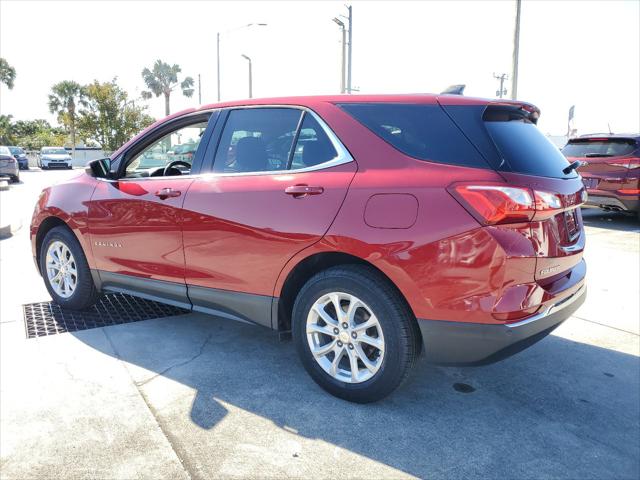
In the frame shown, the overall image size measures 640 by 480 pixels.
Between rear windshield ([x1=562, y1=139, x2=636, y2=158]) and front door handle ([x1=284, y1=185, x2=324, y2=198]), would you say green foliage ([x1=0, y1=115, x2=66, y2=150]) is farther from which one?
front door handle ([x1=284, y1=185, x2=324, y2=198])

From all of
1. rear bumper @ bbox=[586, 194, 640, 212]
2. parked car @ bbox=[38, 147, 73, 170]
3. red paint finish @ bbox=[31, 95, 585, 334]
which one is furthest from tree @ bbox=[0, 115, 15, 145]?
red paint finish @ bbox=[31, 95, 585, 334]

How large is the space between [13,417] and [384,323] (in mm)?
2072

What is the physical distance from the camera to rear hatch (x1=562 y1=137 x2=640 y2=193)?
30.4 ft

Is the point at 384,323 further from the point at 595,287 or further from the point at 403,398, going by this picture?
the point at 595,287

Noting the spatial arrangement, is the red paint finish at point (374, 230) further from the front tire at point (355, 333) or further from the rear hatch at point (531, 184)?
the front tire at point (355, 333)

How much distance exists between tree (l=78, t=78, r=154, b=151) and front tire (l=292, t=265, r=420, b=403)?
38010 mm

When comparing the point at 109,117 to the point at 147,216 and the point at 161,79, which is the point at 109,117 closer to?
the point at 161,79

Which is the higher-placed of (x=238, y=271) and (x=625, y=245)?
(x=238, y=271)

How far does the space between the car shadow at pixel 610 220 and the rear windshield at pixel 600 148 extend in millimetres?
1305

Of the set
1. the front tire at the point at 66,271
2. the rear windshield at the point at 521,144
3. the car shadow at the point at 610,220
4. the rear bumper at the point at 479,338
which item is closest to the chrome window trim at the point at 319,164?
the rear windshield at the point at 521,144

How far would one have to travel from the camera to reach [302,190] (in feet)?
9.79

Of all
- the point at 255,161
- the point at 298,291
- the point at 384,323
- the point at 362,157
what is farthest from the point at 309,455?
the point at 255,161

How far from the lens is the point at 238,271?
10.9ft

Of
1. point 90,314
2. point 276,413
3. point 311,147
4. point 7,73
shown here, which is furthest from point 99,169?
point 7,73
